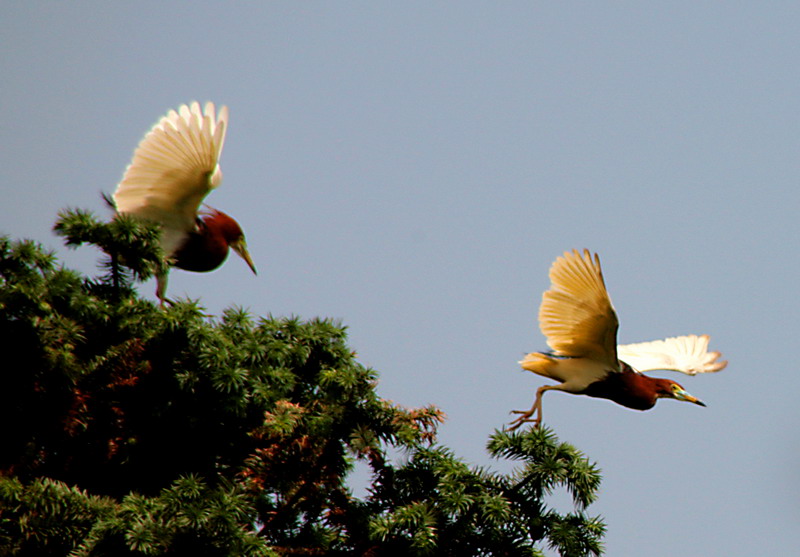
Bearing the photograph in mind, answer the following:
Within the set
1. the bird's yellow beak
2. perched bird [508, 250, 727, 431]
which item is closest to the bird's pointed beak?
perched bird [508, 250, 727, 431]

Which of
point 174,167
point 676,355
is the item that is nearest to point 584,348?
point 676,355

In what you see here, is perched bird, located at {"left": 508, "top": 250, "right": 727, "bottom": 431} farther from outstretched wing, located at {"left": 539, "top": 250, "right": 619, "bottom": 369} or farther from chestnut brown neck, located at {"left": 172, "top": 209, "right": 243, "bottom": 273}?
chestnut brown neck, located at {"left": 172, "top": 209, "right": 243, "bottom": 273}

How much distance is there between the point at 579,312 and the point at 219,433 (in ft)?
8.61

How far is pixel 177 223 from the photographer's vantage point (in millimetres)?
7906

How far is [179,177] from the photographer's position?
7629 mm

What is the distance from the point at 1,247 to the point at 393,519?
247cm

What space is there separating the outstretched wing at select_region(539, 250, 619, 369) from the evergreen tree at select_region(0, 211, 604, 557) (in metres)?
1.43

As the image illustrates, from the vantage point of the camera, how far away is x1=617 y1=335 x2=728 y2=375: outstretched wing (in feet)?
28.8

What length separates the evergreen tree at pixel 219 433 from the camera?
555 centimetres

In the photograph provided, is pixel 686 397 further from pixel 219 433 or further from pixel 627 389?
pixel 219 433

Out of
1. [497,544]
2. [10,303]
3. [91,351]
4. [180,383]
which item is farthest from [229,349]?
[497,544]

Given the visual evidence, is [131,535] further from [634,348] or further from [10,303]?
[634,348]

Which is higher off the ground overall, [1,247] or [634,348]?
[634,348]

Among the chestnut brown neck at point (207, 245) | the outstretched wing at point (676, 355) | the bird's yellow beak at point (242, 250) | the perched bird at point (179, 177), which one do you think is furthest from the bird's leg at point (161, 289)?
the outstretched wing at point (676, 355)
